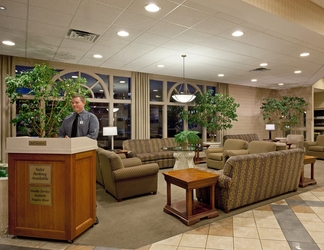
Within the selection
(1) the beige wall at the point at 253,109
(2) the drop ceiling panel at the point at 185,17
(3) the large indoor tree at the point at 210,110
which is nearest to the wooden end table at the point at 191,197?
(2) the drop ceiling panel at the point at 185,17

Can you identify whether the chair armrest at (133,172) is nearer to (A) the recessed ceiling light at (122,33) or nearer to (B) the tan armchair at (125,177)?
(B) the tan armchair at (125,177)

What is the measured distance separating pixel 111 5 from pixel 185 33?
4.91 feet

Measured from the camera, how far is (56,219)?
2.51 m

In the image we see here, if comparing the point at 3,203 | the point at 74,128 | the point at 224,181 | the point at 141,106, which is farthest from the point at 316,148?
the point at 3,203

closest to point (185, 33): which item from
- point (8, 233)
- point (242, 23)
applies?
point (242, 23)

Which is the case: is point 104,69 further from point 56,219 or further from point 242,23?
point 56,219

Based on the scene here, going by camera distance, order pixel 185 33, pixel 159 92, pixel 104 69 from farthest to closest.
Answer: pixel 159 92
pixel 104 69
pixel 185 33

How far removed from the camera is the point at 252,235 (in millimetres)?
2688

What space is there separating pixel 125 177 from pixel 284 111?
27.7 feet

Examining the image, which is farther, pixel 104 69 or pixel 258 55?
pixel 104 69

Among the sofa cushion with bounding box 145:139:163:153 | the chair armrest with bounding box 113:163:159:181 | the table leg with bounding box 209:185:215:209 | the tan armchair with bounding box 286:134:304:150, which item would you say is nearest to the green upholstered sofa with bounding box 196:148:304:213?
the table leg with bounding box 209:185:215:209

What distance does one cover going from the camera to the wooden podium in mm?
2457

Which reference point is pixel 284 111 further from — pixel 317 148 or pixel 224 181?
pixel 224 181

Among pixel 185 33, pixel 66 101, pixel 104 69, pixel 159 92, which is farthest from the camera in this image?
pixel 159 92
